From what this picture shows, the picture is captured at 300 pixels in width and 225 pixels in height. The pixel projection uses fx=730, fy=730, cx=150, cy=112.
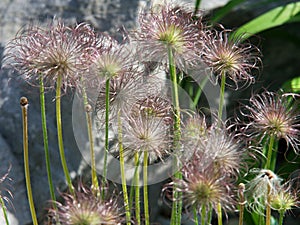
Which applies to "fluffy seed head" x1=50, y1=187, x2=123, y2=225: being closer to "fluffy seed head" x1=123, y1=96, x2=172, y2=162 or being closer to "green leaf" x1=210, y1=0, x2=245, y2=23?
"fluffy seed head" x1=123, y1=96, x2=172, y2=162

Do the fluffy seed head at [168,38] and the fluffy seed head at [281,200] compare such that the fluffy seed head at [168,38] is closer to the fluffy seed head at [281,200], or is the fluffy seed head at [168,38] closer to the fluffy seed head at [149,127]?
the fluffy seed head at [149,127]

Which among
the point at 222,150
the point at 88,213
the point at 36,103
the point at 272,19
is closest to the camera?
the point at 88,213

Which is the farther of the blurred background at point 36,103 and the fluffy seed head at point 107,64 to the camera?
the blurred background at point 36,103

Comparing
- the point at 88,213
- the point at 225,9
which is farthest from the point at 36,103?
the point at 88,213

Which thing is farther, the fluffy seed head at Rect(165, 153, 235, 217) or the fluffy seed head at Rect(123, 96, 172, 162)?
the fluffy seed head at Rect(123, 96, 172, 162)

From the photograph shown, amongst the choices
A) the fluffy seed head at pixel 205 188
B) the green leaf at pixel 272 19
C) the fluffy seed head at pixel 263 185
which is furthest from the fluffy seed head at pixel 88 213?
the green leaf at pixel 272 19

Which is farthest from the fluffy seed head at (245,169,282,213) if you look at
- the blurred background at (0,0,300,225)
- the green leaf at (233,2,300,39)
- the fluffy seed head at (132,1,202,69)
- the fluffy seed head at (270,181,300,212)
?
the green leaf at (233,2,300,39)

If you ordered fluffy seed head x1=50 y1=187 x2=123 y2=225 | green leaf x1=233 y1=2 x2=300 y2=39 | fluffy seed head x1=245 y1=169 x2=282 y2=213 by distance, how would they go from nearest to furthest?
fluffy seed head x1=50 y1=187 x2=123 y2=225 → fluffy seed head x1=245 y1=169 x2=282 y2=213 → green leaf x1=233 y1=2 x2=300 y2=39

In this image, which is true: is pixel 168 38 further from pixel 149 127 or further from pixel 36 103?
pixel 36 103

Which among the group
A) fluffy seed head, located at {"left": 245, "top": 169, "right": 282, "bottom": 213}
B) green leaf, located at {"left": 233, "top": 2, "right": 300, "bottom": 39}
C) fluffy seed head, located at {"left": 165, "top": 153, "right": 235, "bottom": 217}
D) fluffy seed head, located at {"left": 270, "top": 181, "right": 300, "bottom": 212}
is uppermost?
green leaf, located at {"left": 233, "top": 2, "right": 300, "bottom": 39}
